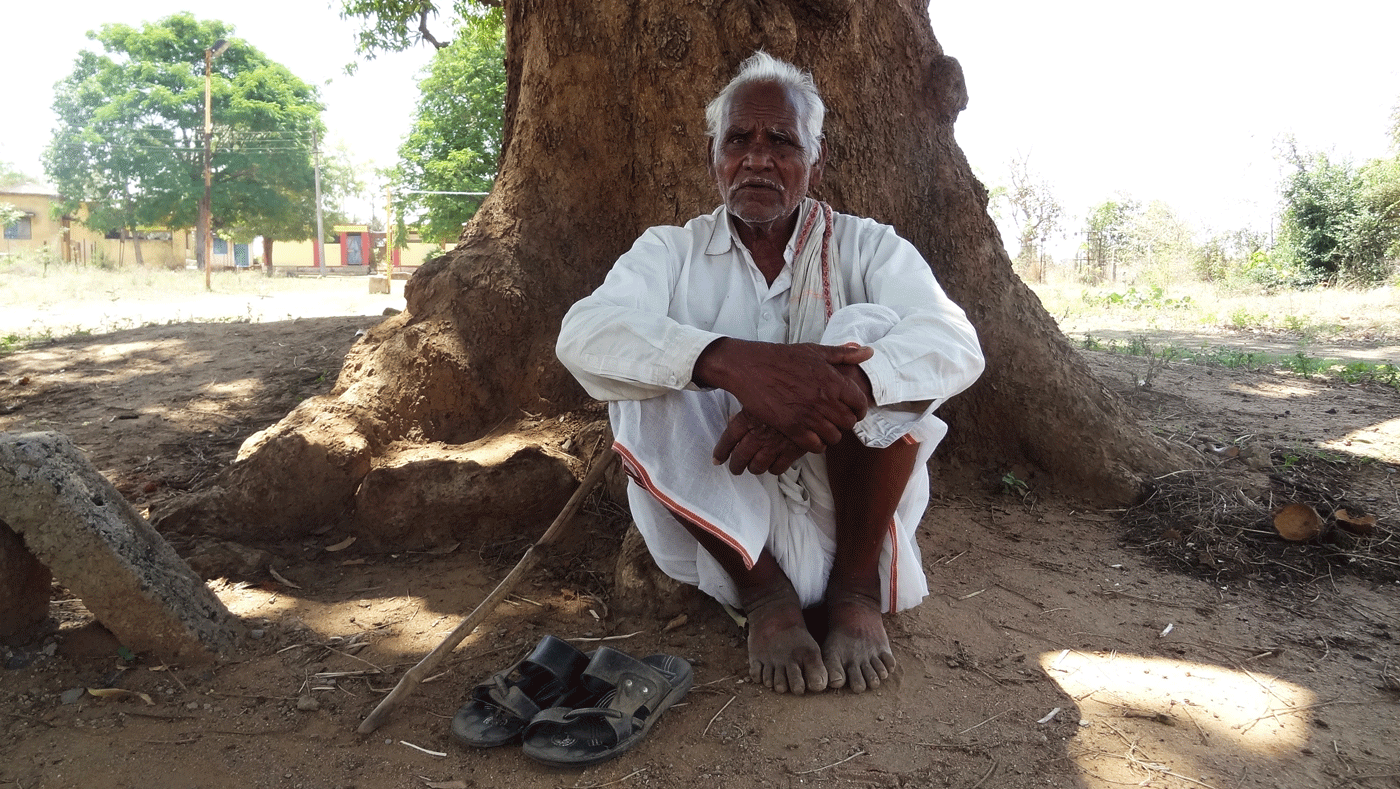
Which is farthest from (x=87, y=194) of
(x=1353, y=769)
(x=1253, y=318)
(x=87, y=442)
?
(x=1353, y=769)

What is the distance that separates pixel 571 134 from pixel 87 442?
2.64 metres

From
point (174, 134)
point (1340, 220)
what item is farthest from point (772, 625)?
point (174, 134)

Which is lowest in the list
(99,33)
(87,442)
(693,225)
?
(87,442)

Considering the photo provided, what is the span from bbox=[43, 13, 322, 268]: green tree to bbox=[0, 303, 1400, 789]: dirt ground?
33.7m

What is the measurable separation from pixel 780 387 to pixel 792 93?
985mm

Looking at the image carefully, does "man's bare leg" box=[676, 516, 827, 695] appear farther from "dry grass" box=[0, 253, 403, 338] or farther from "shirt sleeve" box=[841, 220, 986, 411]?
"dry grass" box=[0, 253, 403, 338]

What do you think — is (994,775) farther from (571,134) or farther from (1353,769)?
(571,134)

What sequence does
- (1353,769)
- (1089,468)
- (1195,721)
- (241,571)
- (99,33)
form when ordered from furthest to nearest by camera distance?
(99,33), (1089,468), (241,571), (1195,721), (1353,769)

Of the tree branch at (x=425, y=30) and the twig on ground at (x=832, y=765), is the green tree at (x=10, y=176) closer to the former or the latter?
the tree branch at (x=425, y=30)

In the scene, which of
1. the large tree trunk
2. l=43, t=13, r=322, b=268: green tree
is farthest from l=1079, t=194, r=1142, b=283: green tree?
l=43, t=13, r=322, b=268: green tree

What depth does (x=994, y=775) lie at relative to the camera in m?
1.69

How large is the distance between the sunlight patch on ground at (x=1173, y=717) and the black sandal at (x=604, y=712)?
2.95ft

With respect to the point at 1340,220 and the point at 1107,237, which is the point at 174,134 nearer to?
the point at 1107,237

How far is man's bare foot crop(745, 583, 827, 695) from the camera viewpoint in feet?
6.39
